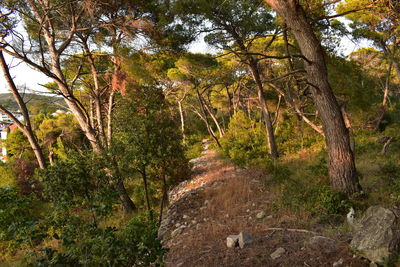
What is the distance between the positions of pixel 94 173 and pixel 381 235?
3.53m

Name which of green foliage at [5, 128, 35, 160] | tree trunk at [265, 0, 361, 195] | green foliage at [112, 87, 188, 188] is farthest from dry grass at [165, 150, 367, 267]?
green foliage at [5, 128, 35, 160]

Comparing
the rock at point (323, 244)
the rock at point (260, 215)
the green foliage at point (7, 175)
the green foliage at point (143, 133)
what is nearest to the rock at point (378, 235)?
the rock at point (323, 244)

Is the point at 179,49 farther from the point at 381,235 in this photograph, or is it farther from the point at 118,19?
the point at 381,235

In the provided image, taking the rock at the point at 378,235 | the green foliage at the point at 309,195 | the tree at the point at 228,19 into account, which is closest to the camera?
→ the rock at the point at 378,235

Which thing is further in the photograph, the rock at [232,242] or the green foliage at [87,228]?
the rock at [232,242]

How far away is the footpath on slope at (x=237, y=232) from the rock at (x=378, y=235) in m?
0.15

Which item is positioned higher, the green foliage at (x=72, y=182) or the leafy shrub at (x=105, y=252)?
the green foliage at (x=72, y=182)

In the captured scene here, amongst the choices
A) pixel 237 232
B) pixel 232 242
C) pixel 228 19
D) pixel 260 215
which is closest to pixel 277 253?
pixel 232 242

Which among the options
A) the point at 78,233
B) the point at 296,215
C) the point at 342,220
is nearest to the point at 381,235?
the point at 342,220

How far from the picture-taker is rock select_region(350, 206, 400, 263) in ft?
8.78

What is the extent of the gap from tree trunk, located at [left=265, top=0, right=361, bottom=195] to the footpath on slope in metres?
1.30

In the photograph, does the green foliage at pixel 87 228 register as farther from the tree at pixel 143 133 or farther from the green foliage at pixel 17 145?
the green foliage at pixel 17 145

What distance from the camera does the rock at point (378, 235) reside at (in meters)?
2.68

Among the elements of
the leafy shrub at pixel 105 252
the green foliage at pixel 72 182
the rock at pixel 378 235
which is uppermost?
the green foliage at pixel 72 182
